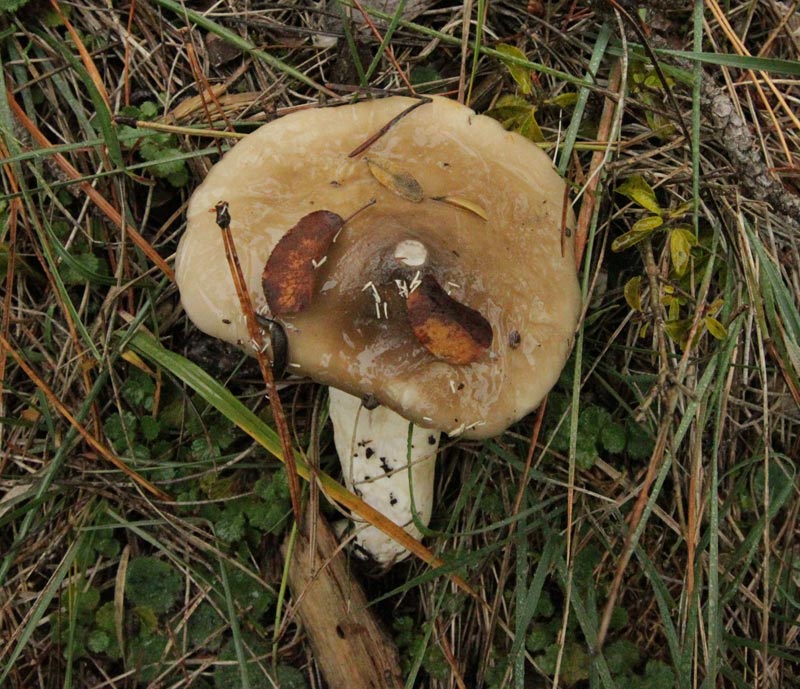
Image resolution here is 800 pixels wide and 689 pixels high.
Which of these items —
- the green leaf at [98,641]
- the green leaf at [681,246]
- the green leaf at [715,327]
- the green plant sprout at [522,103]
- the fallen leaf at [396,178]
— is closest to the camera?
the fallen leaf at [396,178]

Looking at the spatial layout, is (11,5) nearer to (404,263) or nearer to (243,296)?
(243,296)

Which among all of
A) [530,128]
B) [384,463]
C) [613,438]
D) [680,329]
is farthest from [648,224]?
[384,463]

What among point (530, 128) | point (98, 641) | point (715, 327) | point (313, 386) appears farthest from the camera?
point (313, 386)

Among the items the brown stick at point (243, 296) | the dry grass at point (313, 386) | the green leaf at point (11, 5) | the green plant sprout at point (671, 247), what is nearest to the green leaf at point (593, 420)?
the dry grass at point (313, 386)

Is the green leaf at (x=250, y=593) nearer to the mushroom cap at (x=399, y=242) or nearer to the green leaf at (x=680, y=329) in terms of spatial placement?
the mushroom cap at (x=399, y=242)

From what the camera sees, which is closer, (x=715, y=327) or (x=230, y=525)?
(x=715, y=327)

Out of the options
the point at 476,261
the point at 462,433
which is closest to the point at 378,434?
the point at 462,433

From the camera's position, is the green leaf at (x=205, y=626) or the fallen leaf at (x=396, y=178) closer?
the fallen leaf at (x=396, y=178)
